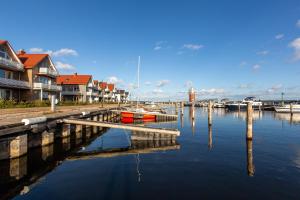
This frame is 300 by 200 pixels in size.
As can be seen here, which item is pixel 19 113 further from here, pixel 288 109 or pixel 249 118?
pixel 288 109

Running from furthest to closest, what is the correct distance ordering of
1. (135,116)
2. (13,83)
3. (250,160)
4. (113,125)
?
(135,116)
(13,83)
(113,125)
(250,160)

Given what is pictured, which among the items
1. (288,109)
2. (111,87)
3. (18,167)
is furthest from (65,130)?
(111,87)

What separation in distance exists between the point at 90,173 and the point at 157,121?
31.1 meters

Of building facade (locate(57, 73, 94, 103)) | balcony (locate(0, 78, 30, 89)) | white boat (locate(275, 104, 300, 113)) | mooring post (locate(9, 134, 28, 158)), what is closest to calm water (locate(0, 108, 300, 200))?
mooring post (locate(9, 134, 28, 158))

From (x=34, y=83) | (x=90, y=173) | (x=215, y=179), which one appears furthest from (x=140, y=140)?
(x=34, y=83)

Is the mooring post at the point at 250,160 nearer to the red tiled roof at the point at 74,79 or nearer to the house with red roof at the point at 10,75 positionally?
the house with red roof at the point at 10,75

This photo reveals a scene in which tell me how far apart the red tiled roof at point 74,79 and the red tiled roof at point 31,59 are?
923 inches

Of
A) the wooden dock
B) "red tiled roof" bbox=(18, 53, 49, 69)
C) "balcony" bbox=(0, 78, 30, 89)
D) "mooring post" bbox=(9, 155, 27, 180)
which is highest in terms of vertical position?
"red tiled roof" bbox=(18, 53, 49, 69)

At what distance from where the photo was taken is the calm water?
9.84 m

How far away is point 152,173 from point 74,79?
69895 millimetres

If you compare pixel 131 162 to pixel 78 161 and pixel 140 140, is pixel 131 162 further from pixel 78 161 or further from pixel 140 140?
pixel 140 140

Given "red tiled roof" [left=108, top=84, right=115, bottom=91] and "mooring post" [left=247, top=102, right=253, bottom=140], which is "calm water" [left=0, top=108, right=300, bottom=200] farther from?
"red tiled roof" [left=108, top=84, right=115, bottom=91]

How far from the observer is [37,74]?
47.0 metres

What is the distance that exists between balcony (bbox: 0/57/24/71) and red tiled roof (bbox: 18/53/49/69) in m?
2.03
